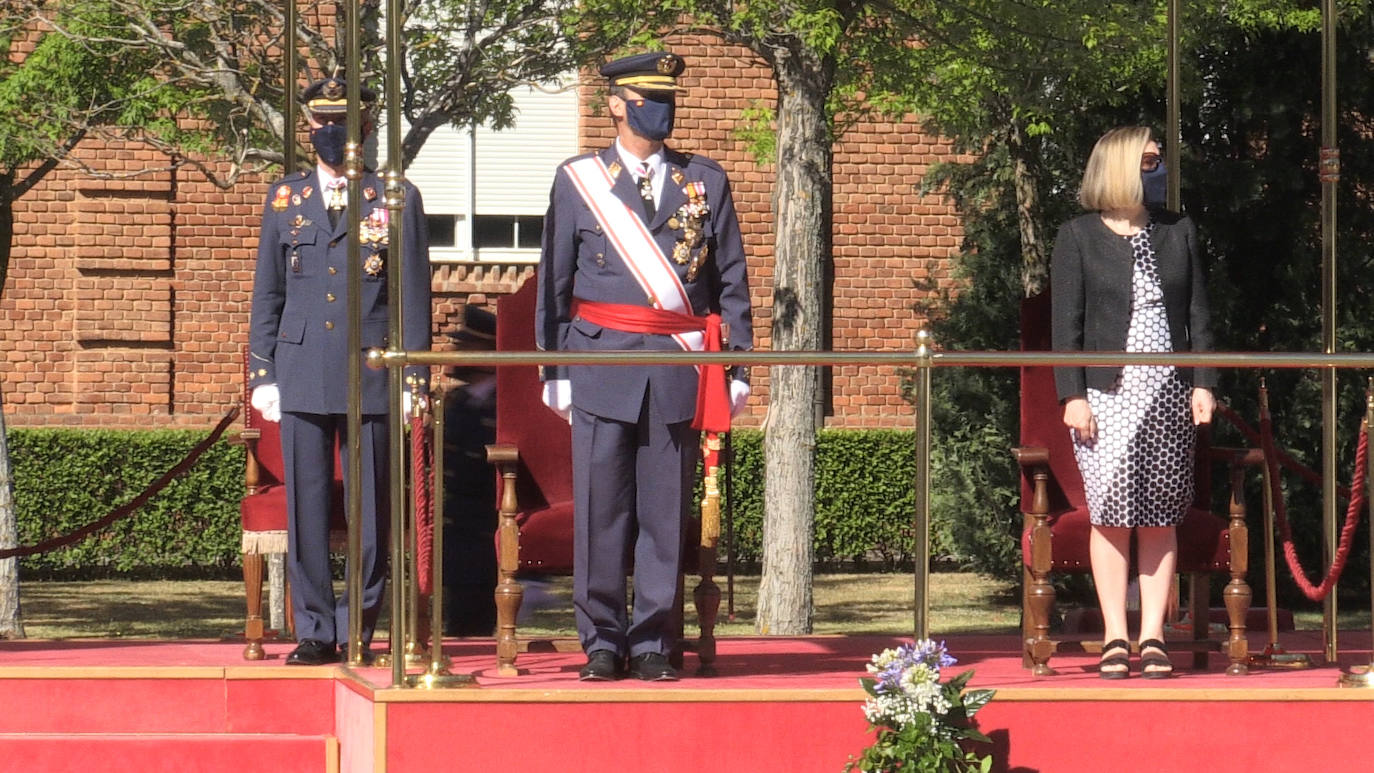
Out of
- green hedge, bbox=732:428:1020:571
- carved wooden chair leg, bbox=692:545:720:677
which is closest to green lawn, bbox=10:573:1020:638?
green hedge, bbox=732:428:1020:571

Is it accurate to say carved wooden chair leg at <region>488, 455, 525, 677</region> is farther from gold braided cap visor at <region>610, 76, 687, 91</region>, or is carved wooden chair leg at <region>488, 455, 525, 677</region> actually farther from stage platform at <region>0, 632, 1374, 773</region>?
gold braided cap visor at <region>610, 76, 687, 91</region>

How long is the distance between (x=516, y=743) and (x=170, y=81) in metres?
7.05

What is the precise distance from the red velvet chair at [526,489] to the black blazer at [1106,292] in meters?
1.18

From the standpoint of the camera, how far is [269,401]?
6.10 m

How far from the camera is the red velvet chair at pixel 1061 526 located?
5898mm

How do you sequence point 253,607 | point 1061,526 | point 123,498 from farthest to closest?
point 123,498
point 253,607
point 1061,526

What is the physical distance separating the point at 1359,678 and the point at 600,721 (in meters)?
2.00

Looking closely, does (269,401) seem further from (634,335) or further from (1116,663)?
(1116,663)

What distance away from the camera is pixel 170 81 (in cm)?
1134

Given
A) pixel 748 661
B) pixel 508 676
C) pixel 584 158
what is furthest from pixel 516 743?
pixel 584 158

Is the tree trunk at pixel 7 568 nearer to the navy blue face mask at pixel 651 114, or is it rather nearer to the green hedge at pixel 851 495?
the green hedge at pixel 851 495

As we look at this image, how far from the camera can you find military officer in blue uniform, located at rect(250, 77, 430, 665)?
6051 millimetres

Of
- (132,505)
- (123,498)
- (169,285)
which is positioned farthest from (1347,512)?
(169,285)

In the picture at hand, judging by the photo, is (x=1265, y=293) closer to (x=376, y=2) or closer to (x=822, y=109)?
(x=822, y=109)
